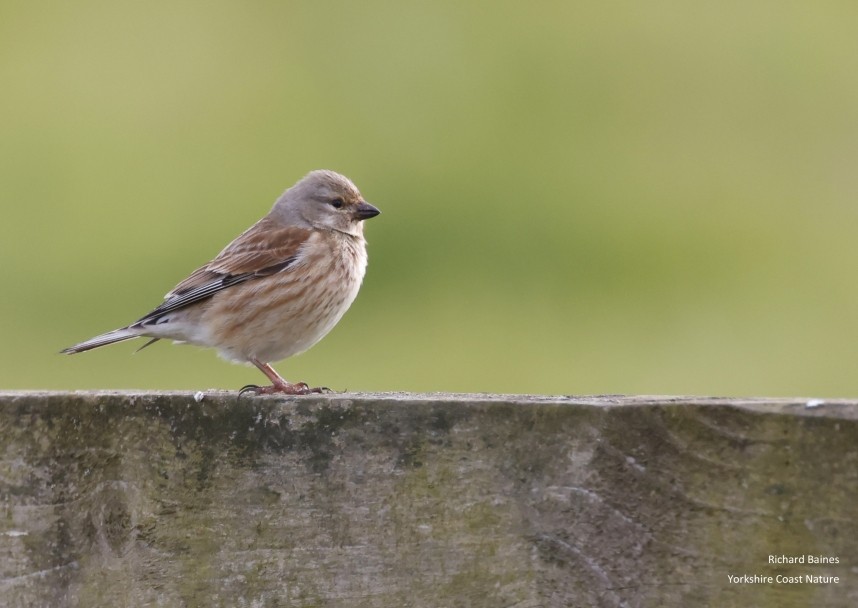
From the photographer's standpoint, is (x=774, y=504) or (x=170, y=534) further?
(x=170, y=534)

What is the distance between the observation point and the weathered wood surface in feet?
7.72

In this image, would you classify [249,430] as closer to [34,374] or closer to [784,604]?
[784,604]

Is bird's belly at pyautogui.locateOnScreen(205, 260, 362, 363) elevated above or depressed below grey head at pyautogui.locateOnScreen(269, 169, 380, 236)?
below

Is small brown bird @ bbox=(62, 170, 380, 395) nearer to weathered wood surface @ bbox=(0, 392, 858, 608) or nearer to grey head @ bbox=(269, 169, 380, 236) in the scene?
grey head @ bbox=(269, 169, 380, 236)

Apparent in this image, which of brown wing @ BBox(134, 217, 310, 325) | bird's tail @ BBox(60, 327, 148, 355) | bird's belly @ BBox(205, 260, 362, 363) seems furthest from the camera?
brown wing @ BBox(134, 217, 310, 325)

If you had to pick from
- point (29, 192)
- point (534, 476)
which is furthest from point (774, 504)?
point (29, 192)

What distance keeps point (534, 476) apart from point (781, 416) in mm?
483

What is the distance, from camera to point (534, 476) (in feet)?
8.24

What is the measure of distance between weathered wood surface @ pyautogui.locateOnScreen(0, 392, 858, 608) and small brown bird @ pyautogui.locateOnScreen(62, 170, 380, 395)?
8.58 ft

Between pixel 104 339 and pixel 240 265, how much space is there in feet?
2.46

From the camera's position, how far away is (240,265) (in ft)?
19.5

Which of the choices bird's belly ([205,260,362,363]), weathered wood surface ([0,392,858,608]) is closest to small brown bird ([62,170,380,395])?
bird's belly ([205,260,362,363])

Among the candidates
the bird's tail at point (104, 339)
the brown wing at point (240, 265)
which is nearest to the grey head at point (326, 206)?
the brown wing at point (240, 265)

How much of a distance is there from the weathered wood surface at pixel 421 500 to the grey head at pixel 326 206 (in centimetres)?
342
